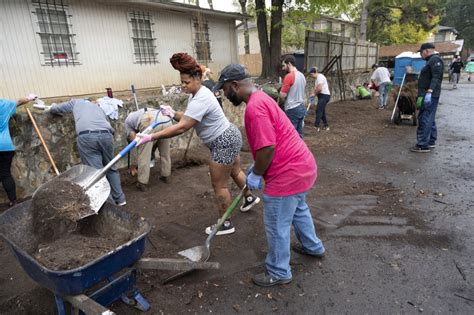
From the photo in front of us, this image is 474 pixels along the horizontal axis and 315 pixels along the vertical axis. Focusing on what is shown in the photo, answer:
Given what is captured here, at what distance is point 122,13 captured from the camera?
1002cm

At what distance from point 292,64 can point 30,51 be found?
657cm

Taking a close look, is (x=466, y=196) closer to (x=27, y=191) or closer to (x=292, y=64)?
(x=292, y=64)

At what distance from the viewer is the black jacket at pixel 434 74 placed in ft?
20.1

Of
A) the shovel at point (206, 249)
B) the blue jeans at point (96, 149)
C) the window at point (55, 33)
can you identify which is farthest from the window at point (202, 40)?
the shovel at point (206, 249)

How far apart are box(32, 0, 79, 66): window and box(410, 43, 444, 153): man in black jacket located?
8708 millimetres

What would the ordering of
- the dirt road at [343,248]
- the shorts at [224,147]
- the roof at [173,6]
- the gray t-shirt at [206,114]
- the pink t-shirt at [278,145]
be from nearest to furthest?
1. the pink t-shirt at [278,145]
2. the dirt road at [343,248]
3. the gray t-shirt at [206,114]
4. the shorts at [224,147]
5. the roof at [173,6]

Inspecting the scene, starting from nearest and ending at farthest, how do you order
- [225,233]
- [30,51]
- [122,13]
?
[225,233] < [30,51] < [122,13]

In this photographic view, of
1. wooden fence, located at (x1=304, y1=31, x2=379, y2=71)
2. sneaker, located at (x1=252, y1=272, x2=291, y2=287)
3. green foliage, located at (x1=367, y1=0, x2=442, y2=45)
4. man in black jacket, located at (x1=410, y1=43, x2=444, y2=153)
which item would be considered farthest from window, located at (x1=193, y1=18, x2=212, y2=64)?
green foliage, located at (x1=367, y1=0, x2=442, y2=45)

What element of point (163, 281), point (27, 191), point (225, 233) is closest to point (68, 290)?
point (163, 281)

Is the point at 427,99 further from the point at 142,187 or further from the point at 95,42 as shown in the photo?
the point at 95,42

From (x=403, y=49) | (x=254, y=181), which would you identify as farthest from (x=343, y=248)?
(x=403, y=49)

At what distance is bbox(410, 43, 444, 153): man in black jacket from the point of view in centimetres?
617

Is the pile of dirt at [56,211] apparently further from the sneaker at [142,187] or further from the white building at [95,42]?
the white building at [95,42]

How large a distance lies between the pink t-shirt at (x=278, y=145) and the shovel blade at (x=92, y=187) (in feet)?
4.61
